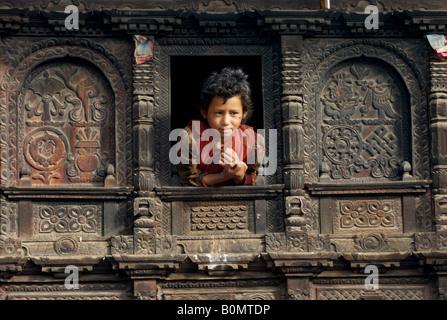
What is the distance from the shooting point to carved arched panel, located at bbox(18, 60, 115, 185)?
1373cm

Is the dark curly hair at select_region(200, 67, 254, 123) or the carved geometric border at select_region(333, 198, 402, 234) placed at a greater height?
the dark curly hair at select_region(200, 67, 254, 123)

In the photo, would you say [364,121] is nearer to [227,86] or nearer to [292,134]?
[292,134]

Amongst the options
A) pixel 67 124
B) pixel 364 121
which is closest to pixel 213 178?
pixel 67 124

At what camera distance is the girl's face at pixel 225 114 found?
1360 cm

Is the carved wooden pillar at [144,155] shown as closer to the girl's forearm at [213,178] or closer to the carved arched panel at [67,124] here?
the carved arched panel at [67,124]

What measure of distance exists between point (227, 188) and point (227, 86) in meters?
1.35

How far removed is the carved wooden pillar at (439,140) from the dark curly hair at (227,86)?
2.52 metres

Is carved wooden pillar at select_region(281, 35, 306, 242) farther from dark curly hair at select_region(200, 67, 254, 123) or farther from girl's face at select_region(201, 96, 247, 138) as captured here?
girl's face at select_region(201, 96, 247, 138)

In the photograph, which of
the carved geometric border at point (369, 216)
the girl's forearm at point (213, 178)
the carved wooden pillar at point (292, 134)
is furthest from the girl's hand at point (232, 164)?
the carved geometric border at point (369, 216)

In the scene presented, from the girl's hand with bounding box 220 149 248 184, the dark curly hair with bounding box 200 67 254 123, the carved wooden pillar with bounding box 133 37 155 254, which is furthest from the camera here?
the dark curly hair with bounding box 200 67 254 123

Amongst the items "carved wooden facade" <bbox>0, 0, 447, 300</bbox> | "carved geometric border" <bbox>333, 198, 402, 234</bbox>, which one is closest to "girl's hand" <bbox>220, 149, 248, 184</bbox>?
"carved wooden facade" <bbox>0, 0, 447, 300</bbox>

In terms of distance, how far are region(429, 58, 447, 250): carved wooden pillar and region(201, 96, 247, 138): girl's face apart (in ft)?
8.65

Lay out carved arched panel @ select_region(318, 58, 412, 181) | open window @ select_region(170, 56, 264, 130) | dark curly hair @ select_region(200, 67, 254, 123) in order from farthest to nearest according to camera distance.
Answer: open window @ select_region(170, 56, 264, 130), carved arched panel @ select_region(318, 58, 412, 181), dark curly hair @ select_region(200, 67, 254, 123)

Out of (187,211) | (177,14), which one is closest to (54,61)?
(177,14)
